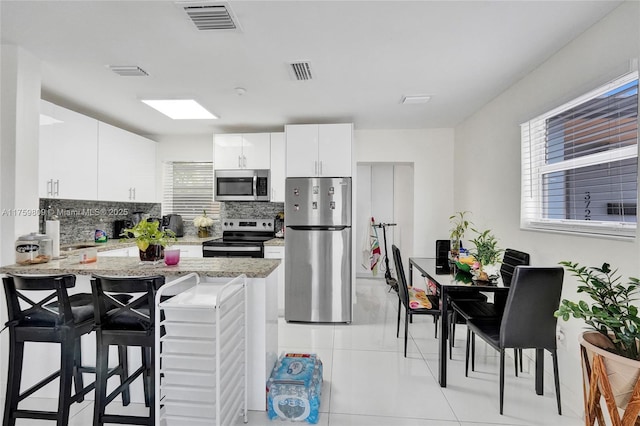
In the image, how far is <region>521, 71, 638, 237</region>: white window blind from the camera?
1.81m

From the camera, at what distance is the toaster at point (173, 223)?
4672 mm

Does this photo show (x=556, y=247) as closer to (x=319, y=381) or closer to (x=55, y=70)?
(x=319, y=381)

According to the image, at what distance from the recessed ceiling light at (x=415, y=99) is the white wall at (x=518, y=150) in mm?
715

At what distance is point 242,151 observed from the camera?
438cm

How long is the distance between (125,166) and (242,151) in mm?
1503

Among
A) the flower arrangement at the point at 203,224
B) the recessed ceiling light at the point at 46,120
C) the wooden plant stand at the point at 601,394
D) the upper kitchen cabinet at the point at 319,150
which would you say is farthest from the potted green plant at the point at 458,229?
the recessed ceiling light at the point at 46,120

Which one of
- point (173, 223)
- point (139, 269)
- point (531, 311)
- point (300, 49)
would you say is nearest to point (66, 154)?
point (173, 223)

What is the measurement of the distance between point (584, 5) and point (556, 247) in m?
1.54

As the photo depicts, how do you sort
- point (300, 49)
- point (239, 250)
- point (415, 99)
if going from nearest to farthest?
1. point (300, 49)
2. point (415, 99)
3. point (239, 250)

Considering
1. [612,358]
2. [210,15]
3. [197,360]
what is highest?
[210,15]

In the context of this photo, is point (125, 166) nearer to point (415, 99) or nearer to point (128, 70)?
point (128, 70)

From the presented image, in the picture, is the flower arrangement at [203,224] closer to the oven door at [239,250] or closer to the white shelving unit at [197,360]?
the oven door at [239,250]

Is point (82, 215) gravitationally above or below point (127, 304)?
above

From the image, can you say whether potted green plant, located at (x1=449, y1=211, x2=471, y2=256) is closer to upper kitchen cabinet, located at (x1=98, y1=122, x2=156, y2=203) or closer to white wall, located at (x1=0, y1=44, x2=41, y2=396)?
white wall, located at (x1=0, y1=44, x2=41, y2=396)
